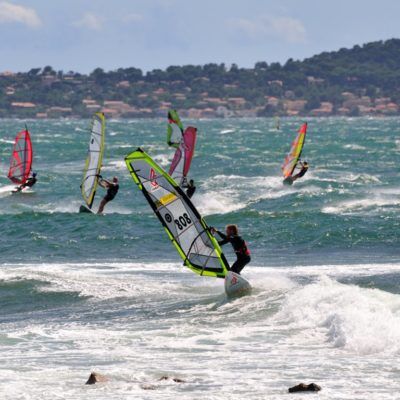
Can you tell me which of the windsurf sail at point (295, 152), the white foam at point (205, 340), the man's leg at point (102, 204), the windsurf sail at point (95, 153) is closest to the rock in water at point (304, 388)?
the white foam at point (205, 340)

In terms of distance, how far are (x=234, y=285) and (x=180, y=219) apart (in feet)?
4.16

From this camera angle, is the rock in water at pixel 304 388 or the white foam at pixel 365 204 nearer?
the rock in water at pixel 304 388

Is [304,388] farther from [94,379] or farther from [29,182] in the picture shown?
[29,182]

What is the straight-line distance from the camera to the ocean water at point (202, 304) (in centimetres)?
1156

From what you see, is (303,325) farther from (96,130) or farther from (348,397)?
(96,130)

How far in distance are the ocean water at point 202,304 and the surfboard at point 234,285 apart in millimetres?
202

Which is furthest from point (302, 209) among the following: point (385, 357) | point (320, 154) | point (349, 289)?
point (320, 154)

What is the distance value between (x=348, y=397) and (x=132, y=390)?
2084 mm

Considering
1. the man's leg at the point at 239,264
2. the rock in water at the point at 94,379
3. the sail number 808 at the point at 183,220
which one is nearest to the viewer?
the rock in water at the point at 94,379

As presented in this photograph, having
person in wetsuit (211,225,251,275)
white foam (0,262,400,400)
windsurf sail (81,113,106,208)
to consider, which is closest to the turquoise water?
windsurf sail (81,113,106,208)

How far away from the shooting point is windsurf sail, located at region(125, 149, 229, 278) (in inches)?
623

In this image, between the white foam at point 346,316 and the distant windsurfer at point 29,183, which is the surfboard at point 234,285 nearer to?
the white foam at point 346,316

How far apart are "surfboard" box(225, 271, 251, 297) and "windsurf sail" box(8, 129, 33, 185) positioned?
19961mm

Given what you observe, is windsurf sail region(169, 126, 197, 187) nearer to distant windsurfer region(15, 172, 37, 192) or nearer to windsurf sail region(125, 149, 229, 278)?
distant windsurfer region(15, 172, 37, 192)
